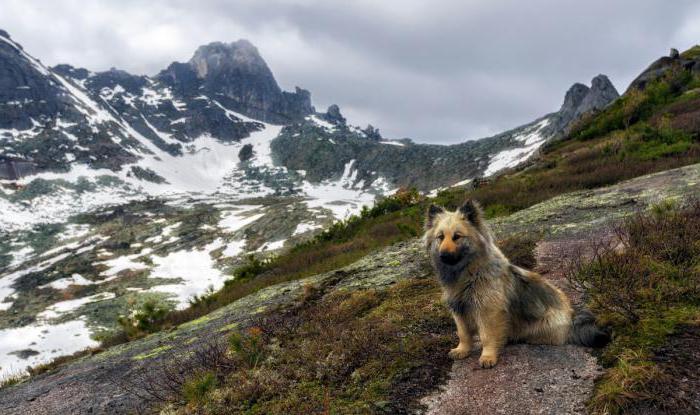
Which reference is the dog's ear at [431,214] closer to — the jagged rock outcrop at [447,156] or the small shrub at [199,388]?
the small shrub at [199,388]

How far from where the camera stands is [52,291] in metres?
50.0

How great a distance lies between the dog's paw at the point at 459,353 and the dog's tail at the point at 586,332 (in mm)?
1202

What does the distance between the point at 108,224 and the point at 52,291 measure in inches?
2110

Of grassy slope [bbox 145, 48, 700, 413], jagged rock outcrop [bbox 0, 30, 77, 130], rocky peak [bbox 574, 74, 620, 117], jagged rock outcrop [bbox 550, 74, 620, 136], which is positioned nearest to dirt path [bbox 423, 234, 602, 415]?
grassy slope [bbox 145, 48, 700, 413]

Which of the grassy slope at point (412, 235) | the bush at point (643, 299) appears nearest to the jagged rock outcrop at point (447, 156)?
the grassy slope at point (412, 235)

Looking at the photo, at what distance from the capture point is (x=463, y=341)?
199 inches

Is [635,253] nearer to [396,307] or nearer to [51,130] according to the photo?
[396,307]

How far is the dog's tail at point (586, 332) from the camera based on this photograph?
4508 millimetres

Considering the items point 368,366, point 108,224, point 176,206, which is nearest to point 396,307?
point 368,366

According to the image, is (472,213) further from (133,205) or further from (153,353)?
(133,205)

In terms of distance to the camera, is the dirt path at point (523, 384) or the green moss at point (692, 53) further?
the green moss at point (692, 53)

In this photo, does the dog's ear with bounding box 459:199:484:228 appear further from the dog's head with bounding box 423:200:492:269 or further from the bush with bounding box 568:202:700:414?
the bush with bounding box 568:202:700:414

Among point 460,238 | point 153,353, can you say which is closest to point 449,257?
point 460,238

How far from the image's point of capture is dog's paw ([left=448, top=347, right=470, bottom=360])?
16.3 ft
